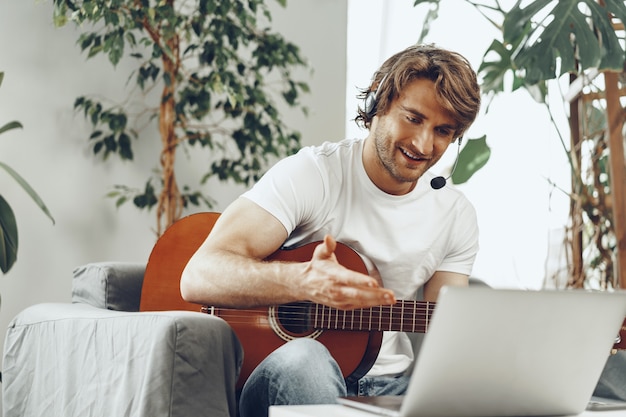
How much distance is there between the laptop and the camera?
87cm

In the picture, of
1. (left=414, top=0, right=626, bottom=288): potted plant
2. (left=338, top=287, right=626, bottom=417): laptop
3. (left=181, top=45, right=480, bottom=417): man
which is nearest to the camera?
(left=338, top=287, right=626, bottom=417): laptop

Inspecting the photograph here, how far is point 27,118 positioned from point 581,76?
168cm

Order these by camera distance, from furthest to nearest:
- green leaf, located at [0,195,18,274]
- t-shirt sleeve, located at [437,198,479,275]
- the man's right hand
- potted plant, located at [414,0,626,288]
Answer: potted plant, located at [414,0,626,288] < green leaf, located at [0,195,18,274] < t-shirt sleeve, located at [437,198,479,275] < the man's right hand

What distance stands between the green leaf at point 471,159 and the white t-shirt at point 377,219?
67cm

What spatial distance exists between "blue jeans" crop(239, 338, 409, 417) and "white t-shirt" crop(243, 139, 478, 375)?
34 centimetres

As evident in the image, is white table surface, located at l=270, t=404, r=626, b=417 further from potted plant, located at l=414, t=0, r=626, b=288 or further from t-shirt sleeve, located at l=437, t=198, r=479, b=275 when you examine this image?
potted plant, located at l=414, t=0, r=626, b=288

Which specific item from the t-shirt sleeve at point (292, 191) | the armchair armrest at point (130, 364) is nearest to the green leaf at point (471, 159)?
the t-shirt sleeve at point (292, 191)

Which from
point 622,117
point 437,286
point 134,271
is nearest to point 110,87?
point 134,271

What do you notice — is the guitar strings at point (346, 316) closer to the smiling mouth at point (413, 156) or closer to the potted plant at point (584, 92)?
the smiling mouth at point (413, 156)

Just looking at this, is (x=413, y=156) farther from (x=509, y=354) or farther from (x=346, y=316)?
(x=509, y=354)

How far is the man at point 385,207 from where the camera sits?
1.49 meters

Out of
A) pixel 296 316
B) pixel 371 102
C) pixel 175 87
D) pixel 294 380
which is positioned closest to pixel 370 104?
pixel 371 102

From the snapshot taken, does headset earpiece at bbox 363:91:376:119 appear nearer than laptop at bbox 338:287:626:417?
No

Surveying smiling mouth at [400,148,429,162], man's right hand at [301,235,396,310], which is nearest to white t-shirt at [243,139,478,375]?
smiling mouth at [400,148,429,162]
